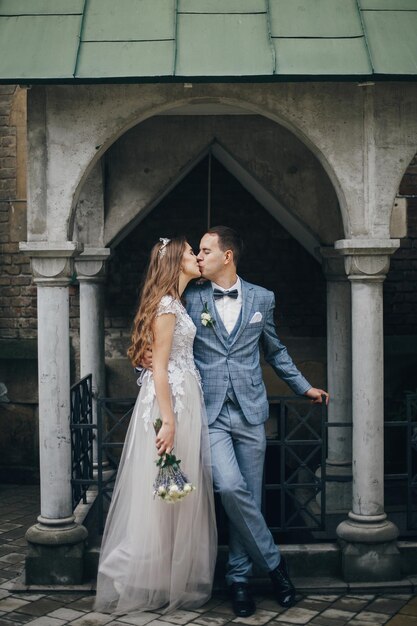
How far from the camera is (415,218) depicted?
986 cm

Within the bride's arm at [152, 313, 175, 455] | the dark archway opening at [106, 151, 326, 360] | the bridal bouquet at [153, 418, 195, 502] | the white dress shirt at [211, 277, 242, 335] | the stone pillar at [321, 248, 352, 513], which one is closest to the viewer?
the bridal bouquet at [153, 418, 195, 502]

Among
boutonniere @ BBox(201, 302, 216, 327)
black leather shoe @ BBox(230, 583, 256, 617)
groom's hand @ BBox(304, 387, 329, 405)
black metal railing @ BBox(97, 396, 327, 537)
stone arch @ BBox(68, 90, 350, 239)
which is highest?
stone arch @ BBox(68, 90, 350, 239)

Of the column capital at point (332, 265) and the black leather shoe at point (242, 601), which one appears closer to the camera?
the black leather shoe at point (242, 601)

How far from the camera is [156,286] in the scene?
591 cm

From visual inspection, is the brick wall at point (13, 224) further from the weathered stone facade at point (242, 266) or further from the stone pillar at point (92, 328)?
the stone pillar at point (92, 328)

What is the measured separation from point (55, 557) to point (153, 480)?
990mm

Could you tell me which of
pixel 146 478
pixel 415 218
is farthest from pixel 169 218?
pixel 146 478

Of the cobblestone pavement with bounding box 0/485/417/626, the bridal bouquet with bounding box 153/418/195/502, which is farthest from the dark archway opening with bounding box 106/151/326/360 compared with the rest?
the bridal bouquet with bounding box 153/418/195/502

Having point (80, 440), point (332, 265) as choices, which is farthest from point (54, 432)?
point (332, 265)

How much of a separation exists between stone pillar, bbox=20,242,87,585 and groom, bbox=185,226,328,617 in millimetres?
892

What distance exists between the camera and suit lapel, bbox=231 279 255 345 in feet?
19.7

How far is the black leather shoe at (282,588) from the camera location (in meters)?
5.90

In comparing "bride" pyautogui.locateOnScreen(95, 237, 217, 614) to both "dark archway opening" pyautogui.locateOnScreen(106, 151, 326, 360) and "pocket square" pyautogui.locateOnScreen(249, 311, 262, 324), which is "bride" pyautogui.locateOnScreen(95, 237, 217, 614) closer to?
"pocket square" pyautogui.locateOnScreen(249, 311, 262, 324)

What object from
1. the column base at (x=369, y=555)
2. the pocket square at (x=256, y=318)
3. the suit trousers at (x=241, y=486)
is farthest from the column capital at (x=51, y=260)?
the column base at (x=369, y=555)
